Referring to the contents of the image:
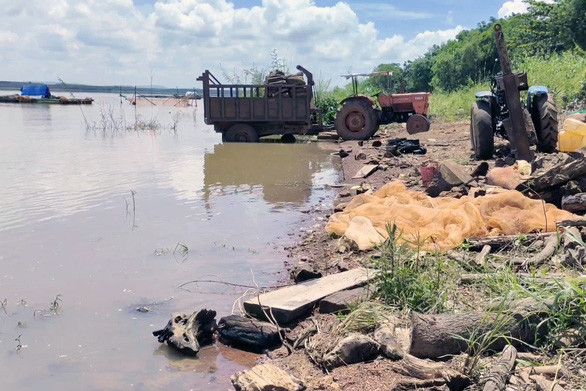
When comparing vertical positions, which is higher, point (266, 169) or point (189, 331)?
point (266, 169)

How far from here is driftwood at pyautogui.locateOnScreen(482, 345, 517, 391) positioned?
3068 millimetres

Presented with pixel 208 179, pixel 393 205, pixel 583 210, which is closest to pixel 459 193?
pixel 393 205

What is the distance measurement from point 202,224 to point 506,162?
492cm

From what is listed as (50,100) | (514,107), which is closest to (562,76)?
(514,107)

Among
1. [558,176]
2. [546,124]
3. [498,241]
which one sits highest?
[546,124]

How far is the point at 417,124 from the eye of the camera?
19.9m

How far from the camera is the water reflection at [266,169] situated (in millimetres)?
11828

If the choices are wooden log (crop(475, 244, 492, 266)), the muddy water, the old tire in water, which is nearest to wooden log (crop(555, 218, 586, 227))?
wooden log (crop(475, 244, 492, 266))

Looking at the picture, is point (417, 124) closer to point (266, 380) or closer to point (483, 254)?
point (483, 254)

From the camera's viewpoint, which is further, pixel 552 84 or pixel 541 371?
pixel 552 84

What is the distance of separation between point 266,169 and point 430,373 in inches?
464

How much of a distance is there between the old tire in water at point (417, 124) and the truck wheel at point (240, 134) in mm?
5217

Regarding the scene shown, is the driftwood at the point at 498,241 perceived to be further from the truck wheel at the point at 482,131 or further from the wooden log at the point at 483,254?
the truck wheel at the point at 482,131

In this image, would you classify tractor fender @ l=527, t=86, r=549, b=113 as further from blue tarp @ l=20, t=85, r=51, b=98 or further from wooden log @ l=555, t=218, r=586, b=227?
blue tarp @ l=20, t=85, r=51, b=98
